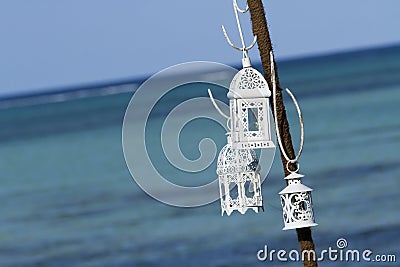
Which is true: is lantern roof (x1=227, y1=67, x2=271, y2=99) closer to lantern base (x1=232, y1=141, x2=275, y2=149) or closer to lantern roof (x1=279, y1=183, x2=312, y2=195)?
lantern base (x1=232, y1=141, x2=275, y2=149)

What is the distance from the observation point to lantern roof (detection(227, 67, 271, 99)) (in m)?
7.71

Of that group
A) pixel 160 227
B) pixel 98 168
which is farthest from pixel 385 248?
pixel 98 168

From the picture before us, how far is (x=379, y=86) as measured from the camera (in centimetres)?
6788

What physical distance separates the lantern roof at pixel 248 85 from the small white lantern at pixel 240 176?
16.7 inches

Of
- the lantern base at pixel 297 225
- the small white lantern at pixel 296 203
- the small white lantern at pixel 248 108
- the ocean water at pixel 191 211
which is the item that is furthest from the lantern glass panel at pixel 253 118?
the ocean water at pixel 191 211

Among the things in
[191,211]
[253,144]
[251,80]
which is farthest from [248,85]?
[191,211]

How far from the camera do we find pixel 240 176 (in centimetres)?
808

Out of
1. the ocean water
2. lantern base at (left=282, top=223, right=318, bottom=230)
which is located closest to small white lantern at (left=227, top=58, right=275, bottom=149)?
lantern base at (left=282, top=223, right=318, bottom=230)

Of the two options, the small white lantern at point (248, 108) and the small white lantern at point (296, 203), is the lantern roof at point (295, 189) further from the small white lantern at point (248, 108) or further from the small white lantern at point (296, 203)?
the small white lantern at point (248, 108)

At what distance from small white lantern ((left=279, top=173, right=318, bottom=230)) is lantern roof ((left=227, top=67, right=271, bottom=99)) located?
0.60m

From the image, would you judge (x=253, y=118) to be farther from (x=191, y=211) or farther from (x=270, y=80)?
(x=191, y=211)

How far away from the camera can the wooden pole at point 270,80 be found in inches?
313

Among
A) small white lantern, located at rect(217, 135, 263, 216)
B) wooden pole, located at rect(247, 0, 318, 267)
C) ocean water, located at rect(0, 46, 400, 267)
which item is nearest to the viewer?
wooden pole, located at rect(247, 0, 318, 267)

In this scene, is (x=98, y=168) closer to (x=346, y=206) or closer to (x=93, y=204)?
(x=93, y=204)
